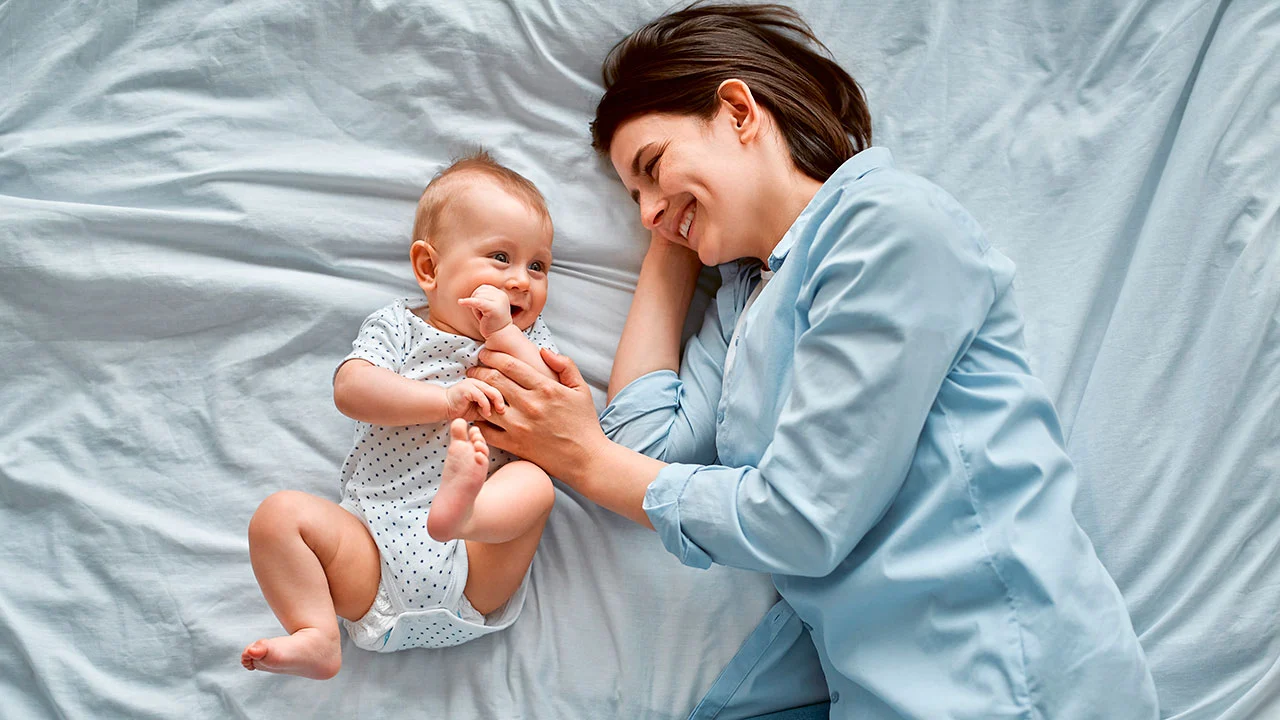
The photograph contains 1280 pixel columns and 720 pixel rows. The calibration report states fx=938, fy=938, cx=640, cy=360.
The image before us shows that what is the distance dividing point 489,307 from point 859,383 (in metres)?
0.53

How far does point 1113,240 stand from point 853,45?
0.55 m

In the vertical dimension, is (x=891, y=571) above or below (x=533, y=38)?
below

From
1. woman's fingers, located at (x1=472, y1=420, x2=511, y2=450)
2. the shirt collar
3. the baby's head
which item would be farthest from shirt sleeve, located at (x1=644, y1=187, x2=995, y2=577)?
the baby's head

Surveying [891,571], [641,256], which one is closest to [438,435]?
[641,256]

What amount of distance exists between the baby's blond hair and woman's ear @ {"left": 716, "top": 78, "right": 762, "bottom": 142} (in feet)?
1.03

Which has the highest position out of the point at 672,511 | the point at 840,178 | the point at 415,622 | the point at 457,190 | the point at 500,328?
the point at 840,178

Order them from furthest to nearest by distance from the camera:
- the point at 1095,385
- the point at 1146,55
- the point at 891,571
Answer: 1. the point at 1146,55
2. the point at 1095,385
3. the point at 891,571

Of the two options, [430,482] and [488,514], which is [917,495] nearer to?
[488,514]

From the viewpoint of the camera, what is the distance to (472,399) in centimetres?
127

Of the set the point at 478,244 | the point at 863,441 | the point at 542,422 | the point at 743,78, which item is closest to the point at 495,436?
the point at 542,422

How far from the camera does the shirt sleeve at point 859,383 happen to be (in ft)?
3.71

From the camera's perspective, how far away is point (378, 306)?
1.54 metres

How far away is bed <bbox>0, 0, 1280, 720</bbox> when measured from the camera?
1.37m

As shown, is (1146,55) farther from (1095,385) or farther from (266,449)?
(266,449)
